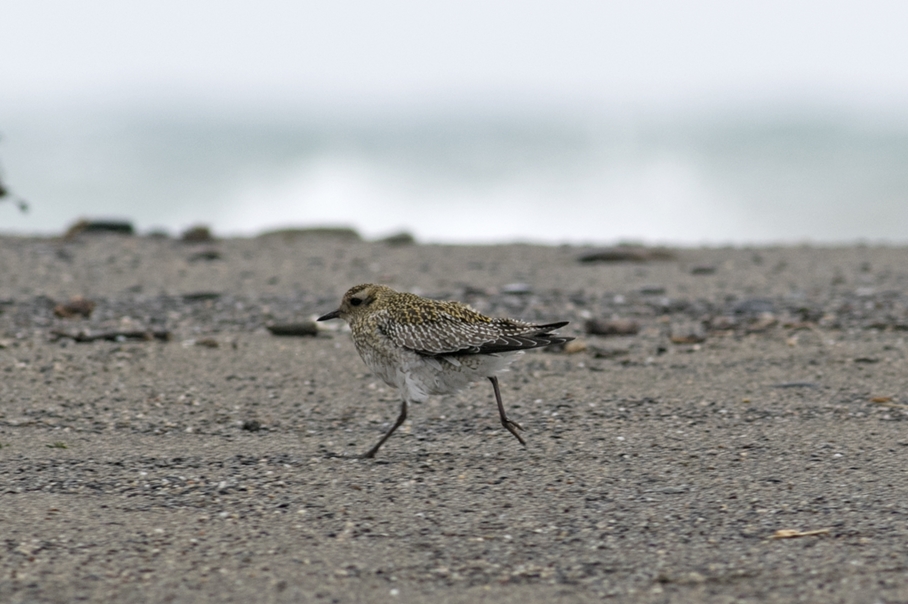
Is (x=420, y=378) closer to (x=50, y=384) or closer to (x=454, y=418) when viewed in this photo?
(x=454, y=418)

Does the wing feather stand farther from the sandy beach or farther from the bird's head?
the sandy beach

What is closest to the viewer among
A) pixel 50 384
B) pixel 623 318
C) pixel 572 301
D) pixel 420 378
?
pixel 420 378

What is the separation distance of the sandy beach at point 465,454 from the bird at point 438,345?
48 centimetres

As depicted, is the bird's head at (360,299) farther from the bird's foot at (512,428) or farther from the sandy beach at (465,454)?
the bird's foot at (512,428)

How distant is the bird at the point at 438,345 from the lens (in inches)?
273

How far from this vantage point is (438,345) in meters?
6.93

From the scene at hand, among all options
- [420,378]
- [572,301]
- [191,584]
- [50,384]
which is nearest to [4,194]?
[50,384]

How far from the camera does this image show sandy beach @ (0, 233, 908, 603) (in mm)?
5066

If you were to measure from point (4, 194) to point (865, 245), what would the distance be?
512 inches

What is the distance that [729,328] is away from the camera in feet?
35.7

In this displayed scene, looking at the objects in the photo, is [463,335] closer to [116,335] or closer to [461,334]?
[461,334]

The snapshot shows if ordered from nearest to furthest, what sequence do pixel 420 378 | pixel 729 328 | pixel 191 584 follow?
pixel 191 584 < pixel 420 378 < pixel 729 328

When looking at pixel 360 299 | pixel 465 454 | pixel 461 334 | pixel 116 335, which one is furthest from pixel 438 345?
pixel 116 335

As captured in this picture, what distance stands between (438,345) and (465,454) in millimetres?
771
